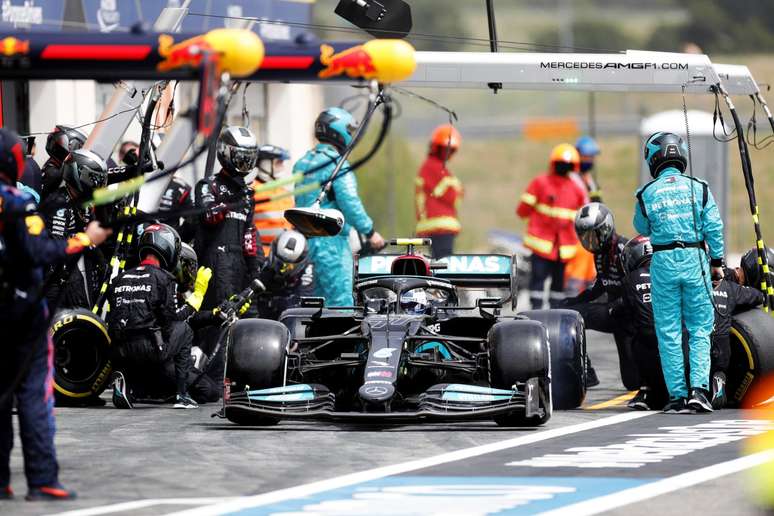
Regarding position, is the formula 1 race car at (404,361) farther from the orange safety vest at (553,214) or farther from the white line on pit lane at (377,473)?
the orange safety vest at (553,214)

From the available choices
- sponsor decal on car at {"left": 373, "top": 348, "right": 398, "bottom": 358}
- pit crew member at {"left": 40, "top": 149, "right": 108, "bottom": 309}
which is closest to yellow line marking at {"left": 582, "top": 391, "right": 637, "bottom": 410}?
sponsor decal on car at {"left": 373, "top": 348, "right": 398, "bottom": 358}

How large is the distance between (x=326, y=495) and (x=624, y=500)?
1.58 metres

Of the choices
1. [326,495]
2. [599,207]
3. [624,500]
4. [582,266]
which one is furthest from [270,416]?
[582,266]

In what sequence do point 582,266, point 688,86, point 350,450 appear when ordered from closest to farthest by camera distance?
point 350,450 < point 688,86 < point 582,266

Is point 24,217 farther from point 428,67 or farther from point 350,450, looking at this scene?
point 428,67

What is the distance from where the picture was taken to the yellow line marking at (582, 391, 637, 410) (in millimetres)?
13812

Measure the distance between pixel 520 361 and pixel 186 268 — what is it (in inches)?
139

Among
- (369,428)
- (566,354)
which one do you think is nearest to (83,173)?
(369,428)

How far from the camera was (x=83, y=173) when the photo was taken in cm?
1430

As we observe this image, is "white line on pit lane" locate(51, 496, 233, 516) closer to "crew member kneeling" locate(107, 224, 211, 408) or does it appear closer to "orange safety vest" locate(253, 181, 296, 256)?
"crew member kneeling" locate(107, 224, 211, 408)

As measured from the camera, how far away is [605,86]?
595 inches

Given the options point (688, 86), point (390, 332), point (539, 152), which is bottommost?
point (390, 332)

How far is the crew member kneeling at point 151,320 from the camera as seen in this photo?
13672 mm

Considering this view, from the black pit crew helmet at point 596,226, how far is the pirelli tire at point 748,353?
196 cm
